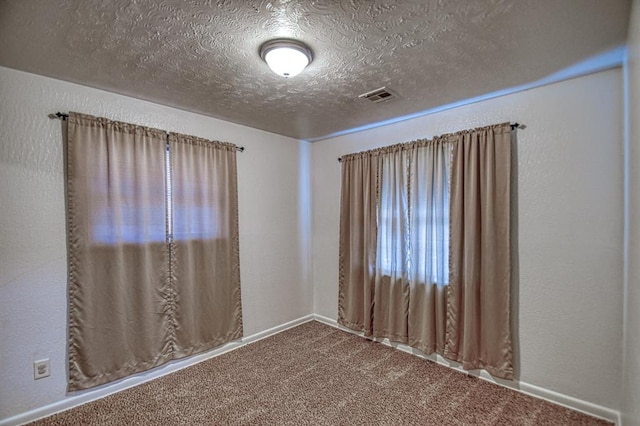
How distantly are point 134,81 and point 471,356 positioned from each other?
3492mm

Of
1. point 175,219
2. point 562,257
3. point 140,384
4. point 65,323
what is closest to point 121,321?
point 65,323

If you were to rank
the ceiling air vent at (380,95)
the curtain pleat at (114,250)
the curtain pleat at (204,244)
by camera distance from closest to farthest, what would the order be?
the curtain pleat at (114,250), the ceiling air vent at (380,95), the curtain pleat at (204,244)

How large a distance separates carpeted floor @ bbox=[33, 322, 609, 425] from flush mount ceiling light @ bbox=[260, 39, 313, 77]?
7.69 feet

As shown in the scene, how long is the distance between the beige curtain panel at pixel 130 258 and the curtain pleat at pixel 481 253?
2.28m

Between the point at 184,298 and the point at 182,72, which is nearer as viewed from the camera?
the point at 182,72

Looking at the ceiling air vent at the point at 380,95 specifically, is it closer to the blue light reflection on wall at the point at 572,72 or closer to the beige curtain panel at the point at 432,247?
the blue light reflection on wall at the point at 572,72

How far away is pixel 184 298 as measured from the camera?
9.00 ft

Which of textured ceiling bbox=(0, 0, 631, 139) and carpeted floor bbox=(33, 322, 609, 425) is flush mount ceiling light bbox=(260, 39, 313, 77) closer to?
textured ceiling bbox=(0, 0, 631, 139)

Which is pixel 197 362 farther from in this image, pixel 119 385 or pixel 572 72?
pixel 572 72

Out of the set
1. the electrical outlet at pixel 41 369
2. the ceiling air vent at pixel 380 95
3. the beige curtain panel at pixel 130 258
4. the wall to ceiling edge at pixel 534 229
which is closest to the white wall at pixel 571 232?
the wall to ceiling edge at pixel 534 229

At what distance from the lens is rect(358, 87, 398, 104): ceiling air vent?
237 centimetres

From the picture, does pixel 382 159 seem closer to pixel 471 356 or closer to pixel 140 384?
pixel 471 356

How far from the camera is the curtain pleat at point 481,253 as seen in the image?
7.80ft

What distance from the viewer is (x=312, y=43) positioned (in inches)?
66.4
